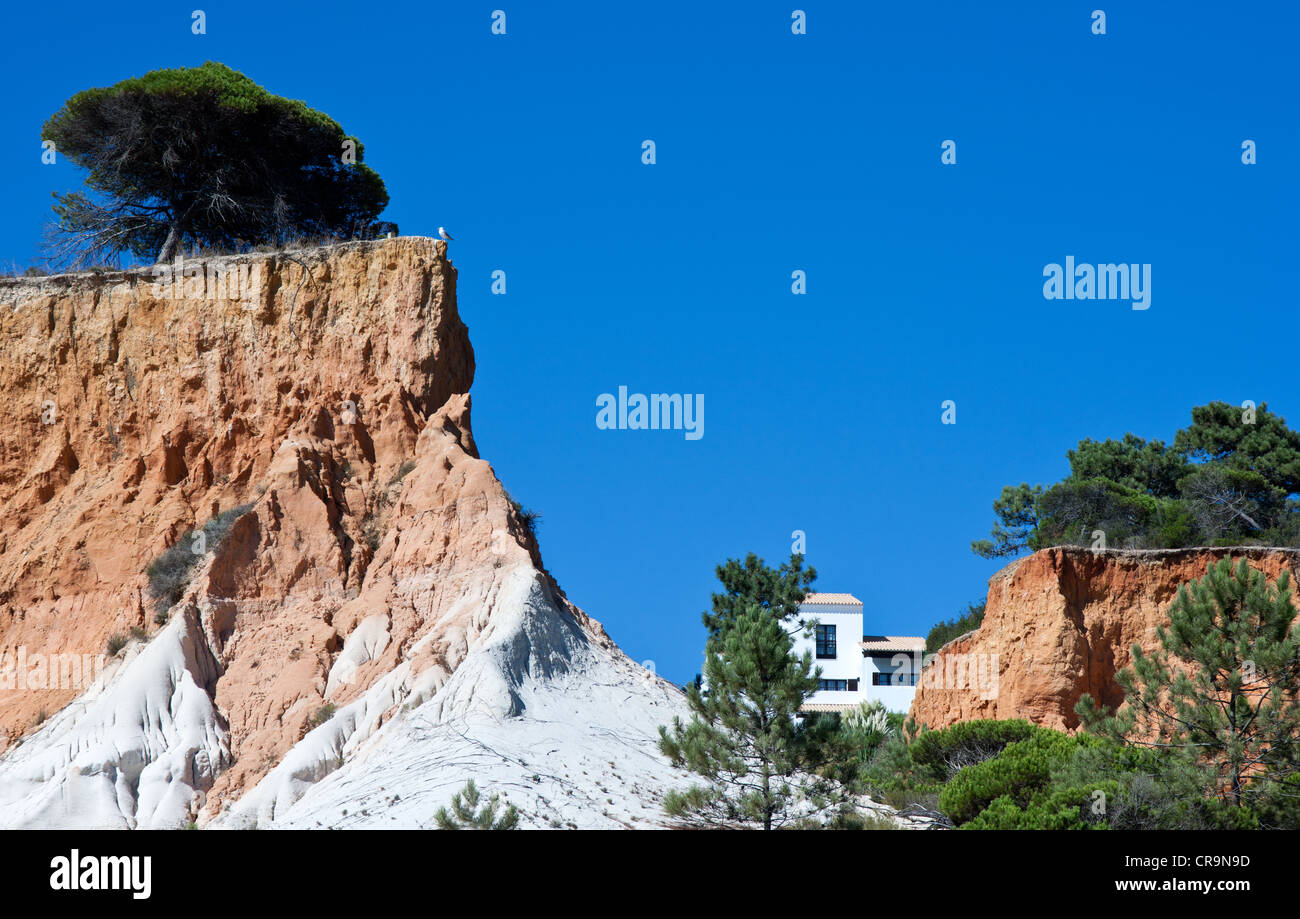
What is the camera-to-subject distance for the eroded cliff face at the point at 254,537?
2373cm

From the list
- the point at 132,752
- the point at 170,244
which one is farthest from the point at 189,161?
the point at 132,752

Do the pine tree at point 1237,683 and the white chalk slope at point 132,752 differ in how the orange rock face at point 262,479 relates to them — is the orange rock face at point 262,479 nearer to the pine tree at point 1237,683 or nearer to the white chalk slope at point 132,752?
the white chalk slope at point 132,752

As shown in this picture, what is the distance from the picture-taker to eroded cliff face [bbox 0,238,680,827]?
77.9 feet

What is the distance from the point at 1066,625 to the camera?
94.5 ft

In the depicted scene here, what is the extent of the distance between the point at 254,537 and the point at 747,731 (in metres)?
10.5

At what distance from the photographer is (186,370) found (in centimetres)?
2988

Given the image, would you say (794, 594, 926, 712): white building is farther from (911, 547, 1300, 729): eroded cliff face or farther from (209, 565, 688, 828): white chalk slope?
(209, 565, 688, 828): white chalk slope

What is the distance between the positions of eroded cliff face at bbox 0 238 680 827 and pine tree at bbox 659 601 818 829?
11.7 feet

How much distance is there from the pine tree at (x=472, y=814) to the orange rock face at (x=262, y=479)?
14.7 ft

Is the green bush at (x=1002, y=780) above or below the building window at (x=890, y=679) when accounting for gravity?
below

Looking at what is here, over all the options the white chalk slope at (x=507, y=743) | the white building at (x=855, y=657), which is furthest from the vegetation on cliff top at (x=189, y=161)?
the white building at (x=855, y=657)

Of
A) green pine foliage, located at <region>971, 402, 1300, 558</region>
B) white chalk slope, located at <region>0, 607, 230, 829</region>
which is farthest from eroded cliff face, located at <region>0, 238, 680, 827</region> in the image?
green pine foliage, located at <region>971, 402, 1300, 558</region>
